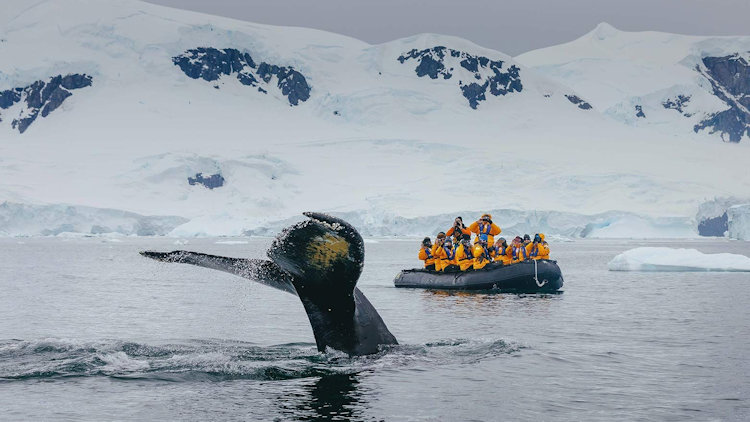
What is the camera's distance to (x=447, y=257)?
88.3 ft

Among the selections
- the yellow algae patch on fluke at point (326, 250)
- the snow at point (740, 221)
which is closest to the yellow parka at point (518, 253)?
the yellow algae patch on fluke at point (326, 250)

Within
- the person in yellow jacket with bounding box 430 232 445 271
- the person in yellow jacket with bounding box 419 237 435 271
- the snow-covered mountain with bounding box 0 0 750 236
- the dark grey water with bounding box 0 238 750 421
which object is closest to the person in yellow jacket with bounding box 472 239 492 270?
the person in yellow jacket with bounding box 430 232 445 271

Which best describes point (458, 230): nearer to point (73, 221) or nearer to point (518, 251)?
point (518, 251)

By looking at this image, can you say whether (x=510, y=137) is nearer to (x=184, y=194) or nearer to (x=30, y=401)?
(x=184, y=194)

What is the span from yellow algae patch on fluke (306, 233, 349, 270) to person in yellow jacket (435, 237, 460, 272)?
19020mm

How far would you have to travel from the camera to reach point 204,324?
19.0 meters

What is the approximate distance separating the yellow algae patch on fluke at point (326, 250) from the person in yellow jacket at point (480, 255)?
61.5 feet

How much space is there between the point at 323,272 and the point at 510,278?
60.8 ft

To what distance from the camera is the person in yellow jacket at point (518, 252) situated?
26.6m

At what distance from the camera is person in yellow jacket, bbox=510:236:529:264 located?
26.6 meters

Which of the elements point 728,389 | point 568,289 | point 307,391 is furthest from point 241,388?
point 568,289

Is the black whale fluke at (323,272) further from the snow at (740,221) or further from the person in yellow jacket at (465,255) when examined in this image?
the snow at (740,221)

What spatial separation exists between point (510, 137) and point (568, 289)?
120 m

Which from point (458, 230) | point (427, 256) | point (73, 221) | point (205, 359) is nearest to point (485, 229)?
point (458, 230)
